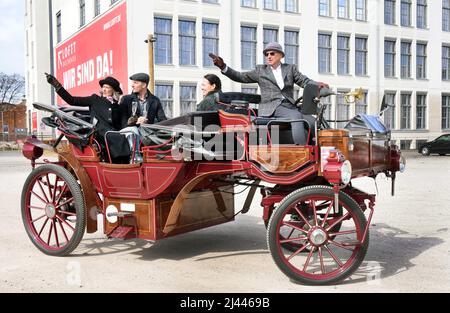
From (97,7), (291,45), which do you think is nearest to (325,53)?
(291,45)

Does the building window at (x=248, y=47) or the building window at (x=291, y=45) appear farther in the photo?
the building window at (x=291, y=45)

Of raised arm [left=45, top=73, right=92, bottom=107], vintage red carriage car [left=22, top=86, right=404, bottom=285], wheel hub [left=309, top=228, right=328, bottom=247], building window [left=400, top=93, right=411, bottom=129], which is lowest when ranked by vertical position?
wheel hub [left=309, top=228, right=328, bottom=247]

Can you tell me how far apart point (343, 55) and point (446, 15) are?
9.61m

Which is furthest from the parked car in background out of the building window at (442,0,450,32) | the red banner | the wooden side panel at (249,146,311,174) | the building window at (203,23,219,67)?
the wooden side panel at (249,146,311,174)

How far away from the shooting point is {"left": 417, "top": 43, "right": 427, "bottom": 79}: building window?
32.9 m

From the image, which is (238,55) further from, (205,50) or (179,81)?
(179,81)

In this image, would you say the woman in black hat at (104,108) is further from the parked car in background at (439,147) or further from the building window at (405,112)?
the building window at (405,112)

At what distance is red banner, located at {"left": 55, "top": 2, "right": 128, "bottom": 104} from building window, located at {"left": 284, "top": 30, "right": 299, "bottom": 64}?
9.00 m

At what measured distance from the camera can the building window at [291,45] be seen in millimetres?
27953

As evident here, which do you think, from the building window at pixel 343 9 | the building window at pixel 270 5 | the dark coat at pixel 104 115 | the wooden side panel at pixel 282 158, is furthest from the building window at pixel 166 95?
the wooden side panel at pixel 282 158

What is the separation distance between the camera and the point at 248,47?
2659cm

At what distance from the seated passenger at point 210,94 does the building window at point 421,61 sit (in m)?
30.2

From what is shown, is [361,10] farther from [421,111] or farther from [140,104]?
[140,104]

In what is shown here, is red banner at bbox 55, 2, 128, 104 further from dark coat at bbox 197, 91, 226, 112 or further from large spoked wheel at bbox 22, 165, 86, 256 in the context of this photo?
dark coat at bbox 197, 91, 226, 112
